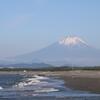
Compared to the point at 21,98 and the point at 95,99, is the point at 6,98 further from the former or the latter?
the point at 95,99

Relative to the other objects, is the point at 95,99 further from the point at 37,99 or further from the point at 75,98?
the point at 37,99

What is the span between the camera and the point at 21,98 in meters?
42.5

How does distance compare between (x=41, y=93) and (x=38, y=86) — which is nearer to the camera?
(x=41, y=93)

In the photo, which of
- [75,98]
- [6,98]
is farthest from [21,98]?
[75,98]

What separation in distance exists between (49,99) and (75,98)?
2934 millimetres

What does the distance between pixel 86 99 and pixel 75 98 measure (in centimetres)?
120

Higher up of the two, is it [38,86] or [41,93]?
[38,86]

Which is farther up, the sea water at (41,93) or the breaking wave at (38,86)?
the breaking wave at (38,86)

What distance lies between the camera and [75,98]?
140ft

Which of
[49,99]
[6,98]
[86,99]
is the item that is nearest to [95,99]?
[86,99]

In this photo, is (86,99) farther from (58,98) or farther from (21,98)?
(21,98)

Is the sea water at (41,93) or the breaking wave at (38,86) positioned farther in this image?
the breaking wave at (38,86)

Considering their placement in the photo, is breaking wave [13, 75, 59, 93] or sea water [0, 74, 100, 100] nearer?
sea water [0, 74, 100, 100]

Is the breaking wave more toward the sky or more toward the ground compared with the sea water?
more toward the sky
